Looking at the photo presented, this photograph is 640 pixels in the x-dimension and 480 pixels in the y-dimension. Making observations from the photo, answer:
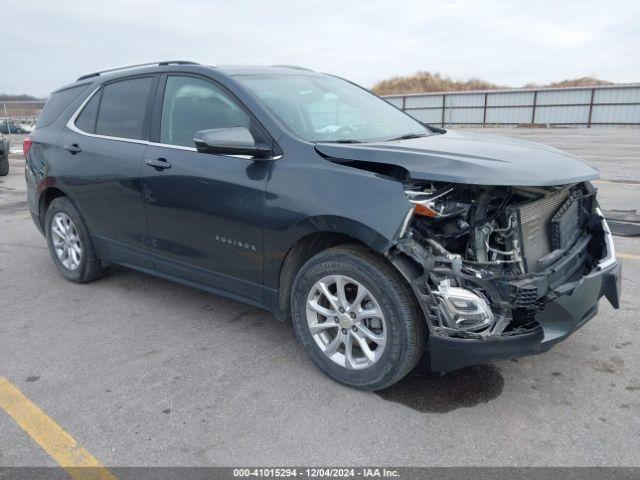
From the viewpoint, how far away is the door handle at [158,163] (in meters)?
3.58

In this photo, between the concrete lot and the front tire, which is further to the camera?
the front tire

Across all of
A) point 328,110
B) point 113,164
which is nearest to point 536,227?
point 328,110

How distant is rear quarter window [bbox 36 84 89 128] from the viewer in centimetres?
468

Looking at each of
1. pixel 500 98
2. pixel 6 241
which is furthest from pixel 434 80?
pixel 6 241

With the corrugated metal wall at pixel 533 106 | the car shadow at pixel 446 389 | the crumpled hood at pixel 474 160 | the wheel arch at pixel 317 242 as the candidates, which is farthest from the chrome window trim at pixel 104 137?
the corrugated metal wall at pixel 533 106

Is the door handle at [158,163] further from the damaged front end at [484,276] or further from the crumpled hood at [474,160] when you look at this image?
the damaged front end at [484,276]

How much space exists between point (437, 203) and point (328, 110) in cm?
134

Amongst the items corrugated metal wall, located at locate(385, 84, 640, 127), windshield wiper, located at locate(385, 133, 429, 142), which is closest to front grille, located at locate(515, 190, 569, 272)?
windshield wiper, located at locate(385, 133, 429, 142)

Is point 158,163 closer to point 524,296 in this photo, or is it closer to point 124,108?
point 124,108

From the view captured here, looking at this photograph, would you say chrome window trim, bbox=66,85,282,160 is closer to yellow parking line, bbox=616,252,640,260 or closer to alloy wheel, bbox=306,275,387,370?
alloy wheel, bbox=306,275,387,370

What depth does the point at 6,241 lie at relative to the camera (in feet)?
20.9

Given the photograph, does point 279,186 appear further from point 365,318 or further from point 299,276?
point 365,318

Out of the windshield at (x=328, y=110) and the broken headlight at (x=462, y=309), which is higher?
the windshield at (x=328, y=110)

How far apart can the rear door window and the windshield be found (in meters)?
0.93
